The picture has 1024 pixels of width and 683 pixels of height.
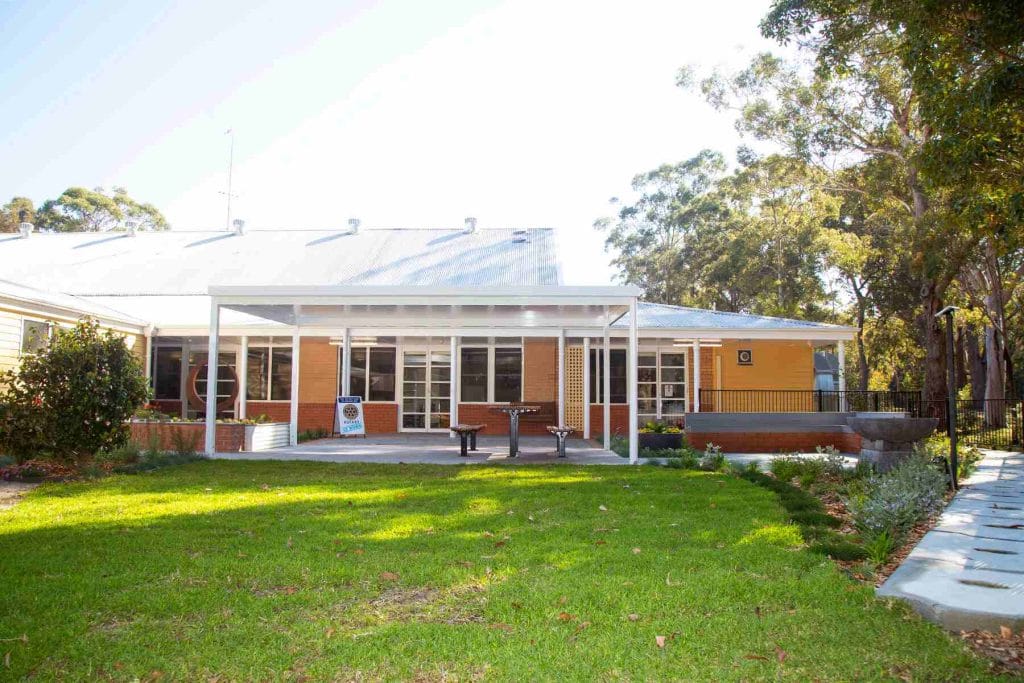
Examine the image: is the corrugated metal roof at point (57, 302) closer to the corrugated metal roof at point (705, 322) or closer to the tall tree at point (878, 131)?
the corrugated metal roof at point (705, 322)

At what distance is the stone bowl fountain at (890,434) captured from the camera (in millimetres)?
10336

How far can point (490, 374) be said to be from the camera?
69.4 ft

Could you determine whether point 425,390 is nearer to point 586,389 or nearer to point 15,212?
point 586,389

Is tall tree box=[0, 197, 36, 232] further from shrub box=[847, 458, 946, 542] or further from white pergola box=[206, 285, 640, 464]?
shrub box=[847, 458, 946, 542]

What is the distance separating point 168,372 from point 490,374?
8605 millimetres

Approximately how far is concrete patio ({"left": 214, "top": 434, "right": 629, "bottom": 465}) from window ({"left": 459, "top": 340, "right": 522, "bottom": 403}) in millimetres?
2841

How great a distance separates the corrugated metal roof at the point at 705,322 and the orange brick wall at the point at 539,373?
2.80m

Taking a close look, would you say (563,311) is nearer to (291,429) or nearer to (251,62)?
(291,429)

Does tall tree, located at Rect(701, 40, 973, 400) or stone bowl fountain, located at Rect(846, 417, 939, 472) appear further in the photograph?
tall tree, located at Rect(701, 40, 973, 400)

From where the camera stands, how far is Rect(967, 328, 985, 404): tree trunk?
3257cm

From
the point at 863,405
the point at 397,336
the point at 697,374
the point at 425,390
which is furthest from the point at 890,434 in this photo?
the point at 397,336

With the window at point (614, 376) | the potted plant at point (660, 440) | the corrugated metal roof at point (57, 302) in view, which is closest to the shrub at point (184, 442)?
the corrugated metal roof at point (57, 302)

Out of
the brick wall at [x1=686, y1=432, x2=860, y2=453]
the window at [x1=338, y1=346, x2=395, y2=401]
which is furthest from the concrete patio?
the window at [x1=338, y1=346, x2=395, y2=401]

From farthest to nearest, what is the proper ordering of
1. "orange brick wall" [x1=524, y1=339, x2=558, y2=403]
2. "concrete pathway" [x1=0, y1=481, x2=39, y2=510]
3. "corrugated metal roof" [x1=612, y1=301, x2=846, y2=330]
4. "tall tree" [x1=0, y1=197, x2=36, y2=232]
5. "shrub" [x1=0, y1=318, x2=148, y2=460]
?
1. "tall tree" [x1=0, y1=197, x2=36, y2=232]
2. "orange brick wall" [x1=524, y1=339, x2=558, y2=403]
3. "corrugated metal roof" [x1=612, y1=301, x2=846, y2=330]
4. "shrub" [x1=0, y1=318, x2=148, y2=460]
5. "concrete pathway" [x1=0, y1=481, x2=39, y2=510]
